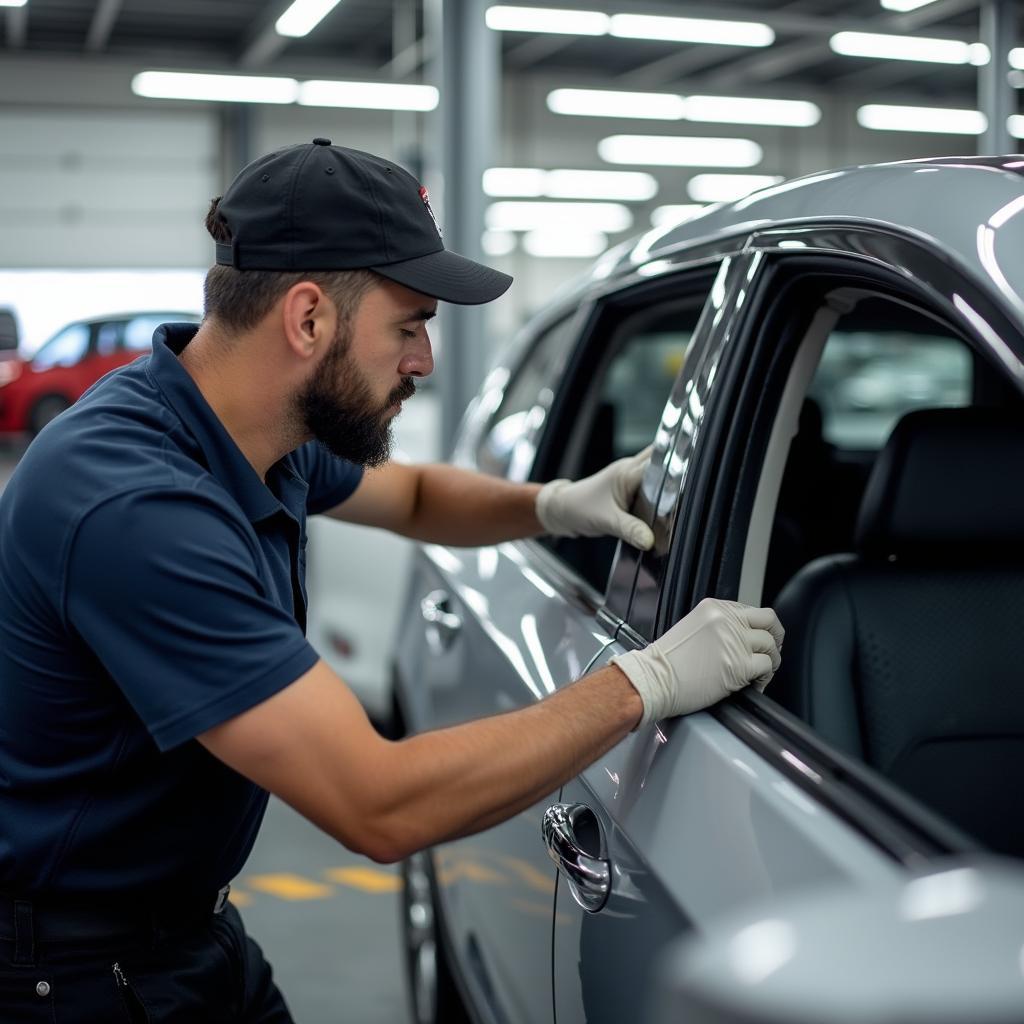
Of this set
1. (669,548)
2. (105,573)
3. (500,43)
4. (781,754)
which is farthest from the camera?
(500,43)

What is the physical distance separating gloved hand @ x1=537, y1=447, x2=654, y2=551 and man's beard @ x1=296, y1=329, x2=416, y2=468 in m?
0.36

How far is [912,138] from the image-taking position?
61.2ft

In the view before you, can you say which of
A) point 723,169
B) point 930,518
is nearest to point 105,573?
point 930,518

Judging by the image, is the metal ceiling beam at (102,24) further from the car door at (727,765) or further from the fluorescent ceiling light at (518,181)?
the car door at (727,765)

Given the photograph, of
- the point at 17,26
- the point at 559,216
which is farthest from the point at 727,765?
the point at 559,216

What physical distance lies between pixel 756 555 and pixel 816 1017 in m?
1.02

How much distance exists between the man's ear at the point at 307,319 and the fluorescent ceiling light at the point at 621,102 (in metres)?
12.7

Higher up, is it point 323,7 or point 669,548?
point 323,7

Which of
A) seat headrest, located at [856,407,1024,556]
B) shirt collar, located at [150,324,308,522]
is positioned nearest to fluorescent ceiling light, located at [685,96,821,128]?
seat headrest, located at [856,407,1024,556]

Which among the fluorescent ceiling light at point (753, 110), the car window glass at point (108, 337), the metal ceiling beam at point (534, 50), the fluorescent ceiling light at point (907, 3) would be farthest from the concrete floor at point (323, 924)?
the metal ceiling beam at point (534, 50)

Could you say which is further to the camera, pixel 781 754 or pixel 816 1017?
pixel 781 754

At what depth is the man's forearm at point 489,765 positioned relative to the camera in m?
1.31

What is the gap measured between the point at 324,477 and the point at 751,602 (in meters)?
0.86

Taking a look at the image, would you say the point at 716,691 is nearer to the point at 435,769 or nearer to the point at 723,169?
the point at 435,769
